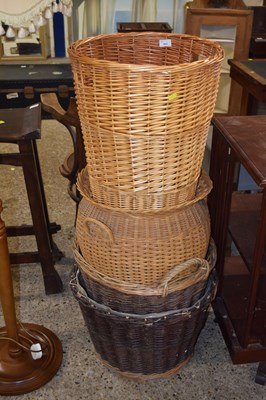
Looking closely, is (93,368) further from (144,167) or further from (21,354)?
(144,167)

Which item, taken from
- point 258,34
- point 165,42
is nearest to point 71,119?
point 165,42

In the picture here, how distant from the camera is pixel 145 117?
115 centimetres

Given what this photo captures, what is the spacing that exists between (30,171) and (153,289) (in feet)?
2.24

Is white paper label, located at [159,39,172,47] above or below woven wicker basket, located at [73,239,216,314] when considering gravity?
above

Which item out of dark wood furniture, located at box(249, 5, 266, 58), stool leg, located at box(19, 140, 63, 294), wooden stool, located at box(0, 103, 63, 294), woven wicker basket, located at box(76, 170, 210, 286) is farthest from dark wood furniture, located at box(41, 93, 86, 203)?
dark wood furniture, located at box(249, 5, 266, 58)

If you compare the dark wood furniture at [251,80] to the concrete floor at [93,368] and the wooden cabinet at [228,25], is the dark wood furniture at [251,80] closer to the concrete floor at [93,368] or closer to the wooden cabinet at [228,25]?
the wooden cabinet at [228,25]

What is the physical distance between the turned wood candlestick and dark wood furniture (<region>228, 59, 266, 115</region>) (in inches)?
62.2

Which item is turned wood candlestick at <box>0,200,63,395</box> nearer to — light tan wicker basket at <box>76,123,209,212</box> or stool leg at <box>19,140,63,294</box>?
stool leg at <box>19,140,63,294</box>

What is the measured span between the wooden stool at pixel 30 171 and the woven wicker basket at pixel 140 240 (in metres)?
0.40

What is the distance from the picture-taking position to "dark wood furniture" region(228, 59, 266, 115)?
2424mm

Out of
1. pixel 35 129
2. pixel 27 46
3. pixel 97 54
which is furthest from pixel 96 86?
pixel 27 46

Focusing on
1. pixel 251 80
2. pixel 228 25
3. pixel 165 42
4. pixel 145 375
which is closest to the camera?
pixel 165 42

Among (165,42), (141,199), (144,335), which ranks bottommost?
(144,335)

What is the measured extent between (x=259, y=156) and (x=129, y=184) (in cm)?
38
